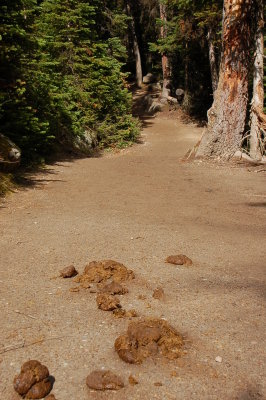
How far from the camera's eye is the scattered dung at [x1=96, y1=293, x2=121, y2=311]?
11.0 feet

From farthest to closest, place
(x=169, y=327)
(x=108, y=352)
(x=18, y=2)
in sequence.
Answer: (x=18, y=2)
(x=169, y=327)
(x=108, y=352)

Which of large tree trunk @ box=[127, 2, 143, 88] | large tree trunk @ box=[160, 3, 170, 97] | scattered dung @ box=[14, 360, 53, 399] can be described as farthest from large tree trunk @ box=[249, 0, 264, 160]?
large tree trunk @ box=[127, 2, 143, 88]

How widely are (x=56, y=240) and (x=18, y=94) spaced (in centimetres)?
583

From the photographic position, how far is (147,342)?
9.12ft

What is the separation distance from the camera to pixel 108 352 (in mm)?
2754

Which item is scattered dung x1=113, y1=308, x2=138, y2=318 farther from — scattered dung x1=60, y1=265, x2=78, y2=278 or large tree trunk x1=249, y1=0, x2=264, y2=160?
large tree trunk x1=249, y1=0, x2=264, y2=160

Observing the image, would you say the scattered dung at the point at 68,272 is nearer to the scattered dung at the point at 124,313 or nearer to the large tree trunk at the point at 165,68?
the scattered dung at the point at 124,313

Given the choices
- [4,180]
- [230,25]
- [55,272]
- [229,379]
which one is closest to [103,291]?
[55,272]

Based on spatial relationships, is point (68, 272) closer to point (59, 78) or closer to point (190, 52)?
point (59, 78)

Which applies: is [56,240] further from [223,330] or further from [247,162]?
[247,162]

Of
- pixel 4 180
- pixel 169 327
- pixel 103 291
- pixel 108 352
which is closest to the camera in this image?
pixel 108 352

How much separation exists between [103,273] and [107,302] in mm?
669

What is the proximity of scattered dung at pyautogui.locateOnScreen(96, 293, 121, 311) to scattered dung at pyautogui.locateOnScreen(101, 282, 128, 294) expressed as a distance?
154mm

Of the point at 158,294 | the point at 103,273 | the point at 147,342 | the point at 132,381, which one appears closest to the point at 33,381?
the point at 132,381
